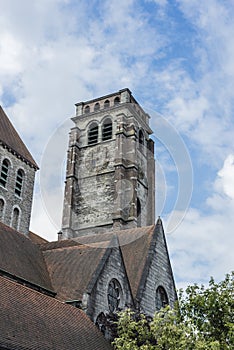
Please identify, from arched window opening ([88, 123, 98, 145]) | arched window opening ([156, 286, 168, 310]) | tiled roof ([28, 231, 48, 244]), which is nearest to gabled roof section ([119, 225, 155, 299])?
arched window opening ([156, 286, 168, 310])

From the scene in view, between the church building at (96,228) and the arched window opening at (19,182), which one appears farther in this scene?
the arched window opening at (19,182)

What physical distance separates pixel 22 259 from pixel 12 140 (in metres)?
13.1

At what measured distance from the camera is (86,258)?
22.0 meters

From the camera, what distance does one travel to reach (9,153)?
1240 inches

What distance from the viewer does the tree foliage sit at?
14.8 meters

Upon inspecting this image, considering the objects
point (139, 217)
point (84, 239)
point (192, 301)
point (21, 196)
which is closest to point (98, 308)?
point (192, 301)

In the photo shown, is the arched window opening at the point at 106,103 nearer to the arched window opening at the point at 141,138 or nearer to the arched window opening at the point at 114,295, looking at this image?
the arched window opening at the point at 141,138

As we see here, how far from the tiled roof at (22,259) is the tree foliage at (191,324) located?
5263 mm

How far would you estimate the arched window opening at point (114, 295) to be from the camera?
19.9 meters

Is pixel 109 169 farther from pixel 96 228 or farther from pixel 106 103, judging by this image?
pixel 106 103

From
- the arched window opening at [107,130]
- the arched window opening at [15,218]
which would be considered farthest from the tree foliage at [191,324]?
the arched window opening at [107,130]

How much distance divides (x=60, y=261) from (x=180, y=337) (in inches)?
380

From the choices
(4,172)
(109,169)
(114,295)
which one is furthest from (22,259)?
(109,169)

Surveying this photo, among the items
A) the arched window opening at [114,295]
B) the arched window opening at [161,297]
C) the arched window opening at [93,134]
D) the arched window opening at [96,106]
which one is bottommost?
the arched window opening at [114,295]
